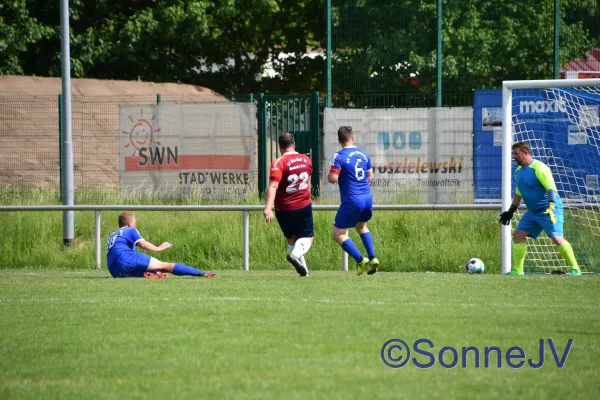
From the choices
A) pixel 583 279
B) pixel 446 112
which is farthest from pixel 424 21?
pixel 583 279

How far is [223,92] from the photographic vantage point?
35.6 meters

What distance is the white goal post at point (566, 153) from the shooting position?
14.5 m

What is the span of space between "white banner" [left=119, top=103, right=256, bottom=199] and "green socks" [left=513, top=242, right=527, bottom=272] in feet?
30.3

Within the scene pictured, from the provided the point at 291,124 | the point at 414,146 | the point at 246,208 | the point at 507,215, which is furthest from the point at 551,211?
the point at 291,124

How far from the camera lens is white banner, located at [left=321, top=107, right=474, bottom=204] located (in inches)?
883

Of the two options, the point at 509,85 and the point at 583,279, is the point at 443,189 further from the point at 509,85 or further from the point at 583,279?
the point at 583,279

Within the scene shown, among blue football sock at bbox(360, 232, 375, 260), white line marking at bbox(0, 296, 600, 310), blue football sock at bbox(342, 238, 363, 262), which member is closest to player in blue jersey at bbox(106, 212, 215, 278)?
blue football sock at bbox(342, 238, 363, 262)

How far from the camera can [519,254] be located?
14078 mm

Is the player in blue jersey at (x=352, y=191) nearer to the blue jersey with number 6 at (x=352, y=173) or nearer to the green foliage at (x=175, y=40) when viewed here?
the blue jersey with number 6 at (x=352, y=173)

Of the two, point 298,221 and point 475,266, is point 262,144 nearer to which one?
point 475,266

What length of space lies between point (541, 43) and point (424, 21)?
3.69 meters

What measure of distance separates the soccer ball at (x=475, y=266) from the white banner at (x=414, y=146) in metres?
7.20

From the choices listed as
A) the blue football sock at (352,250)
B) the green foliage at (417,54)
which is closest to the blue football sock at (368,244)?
the blue football sock at (352,250)

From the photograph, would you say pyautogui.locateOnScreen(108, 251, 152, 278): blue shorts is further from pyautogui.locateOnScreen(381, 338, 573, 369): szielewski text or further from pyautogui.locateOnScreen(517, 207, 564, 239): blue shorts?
pyautogui.locateOnScreen(381, 338, 573, 369): szielewski text
